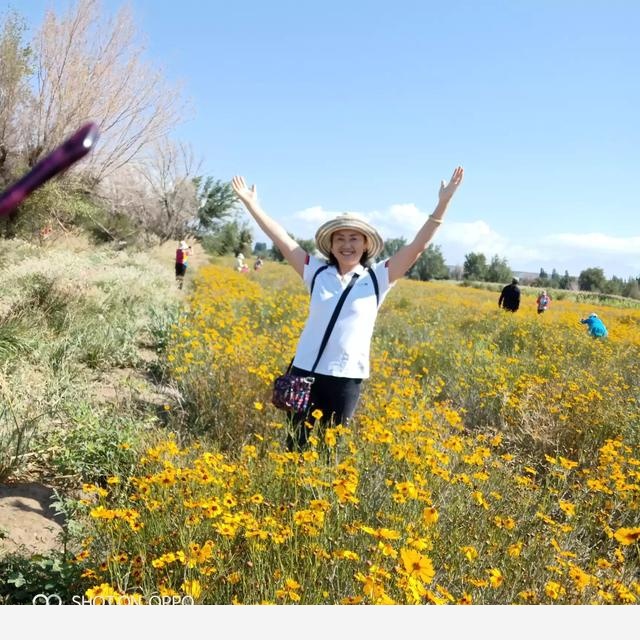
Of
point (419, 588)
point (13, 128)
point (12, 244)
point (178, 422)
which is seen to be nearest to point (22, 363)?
point (178, 422)

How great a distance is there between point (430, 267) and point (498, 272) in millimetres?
15101

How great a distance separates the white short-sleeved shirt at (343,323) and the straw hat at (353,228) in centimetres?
16

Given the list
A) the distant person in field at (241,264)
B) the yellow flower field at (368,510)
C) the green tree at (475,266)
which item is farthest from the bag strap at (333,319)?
the green tree at (475,266)

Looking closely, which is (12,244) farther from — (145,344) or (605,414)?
(605,414)

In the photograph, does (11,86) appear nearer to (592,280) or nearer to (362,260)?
(362,260)

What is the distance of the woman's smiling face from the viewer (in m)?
3.17

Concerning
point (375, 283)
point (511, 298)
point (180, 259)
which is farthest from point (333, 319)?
point (180, 259)

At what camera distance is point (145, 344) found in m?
7.28

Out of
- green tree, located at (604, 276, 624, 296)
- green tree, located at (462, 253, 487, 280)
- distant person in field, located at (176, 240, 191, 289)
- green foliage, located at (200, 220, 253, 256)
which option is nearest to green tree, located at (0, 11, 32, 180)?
distant person in field, located at (176, 240, 191, 289)

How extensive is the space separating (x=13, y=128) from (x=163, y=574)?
1259 cm

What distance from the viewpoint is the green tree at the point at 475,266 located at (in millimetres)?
98875

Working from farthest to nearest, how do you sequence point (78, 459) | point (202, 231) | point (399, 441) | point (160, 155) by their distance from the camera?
point (202, 231) → point (160, 155) → point (78, 459) → point (399, 441)

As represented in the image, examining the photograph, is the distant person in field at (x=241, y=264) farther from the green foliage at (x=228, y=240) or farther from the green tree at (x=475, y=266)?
the green tree at (x=475, y=266)

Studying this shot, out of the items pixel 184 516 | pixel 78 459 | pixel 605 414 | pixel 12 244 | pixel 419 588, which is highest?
pixel 12 244
